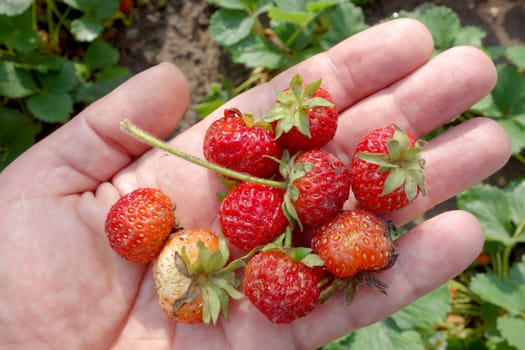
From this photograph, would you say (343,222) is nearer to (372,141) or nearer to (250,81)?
(372,141)

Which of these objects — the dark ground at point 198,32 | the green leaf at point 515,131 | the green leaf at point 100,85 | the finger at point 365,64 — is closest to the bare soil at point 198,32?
the dark ground at point 198,32

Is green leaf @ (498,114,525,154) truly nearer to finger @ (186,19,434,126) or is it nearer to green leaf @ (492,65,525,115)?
green leaf @ (492,65,525,115)

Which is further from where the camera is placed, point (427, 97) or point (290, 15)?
point (290, 15)

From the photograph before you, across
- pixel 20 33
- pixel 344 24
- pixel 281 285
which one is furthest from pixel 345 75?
pixel 20 33

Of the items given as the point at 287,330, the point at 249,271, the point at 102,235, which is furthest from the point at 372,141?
the point at 102,235

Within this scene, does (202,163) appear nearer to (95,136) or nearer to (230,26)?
(95,136)

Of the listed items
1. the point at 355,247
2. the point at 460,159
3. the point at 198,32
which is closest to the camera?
the point at 355,247

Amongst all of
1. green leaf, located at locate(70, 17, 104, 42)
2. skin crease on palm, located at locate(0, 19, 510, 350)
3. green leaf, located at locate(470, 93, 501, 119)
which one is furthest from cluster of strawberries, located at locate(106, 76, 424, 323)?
green leaf, located at locate(70, 17, 104, 42)
